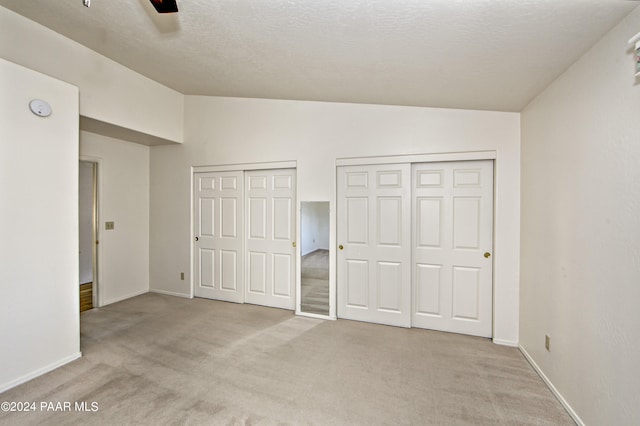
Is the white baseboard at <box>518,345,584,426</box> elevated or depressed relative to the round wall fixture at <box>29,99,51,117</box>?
depressed

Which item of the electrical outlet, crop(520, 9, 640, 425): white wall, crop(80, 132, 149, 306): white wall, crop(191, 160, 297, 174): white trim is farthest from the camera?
crop(80, 132, 149, 306): white wall

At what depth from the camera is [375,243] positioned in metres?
3.30

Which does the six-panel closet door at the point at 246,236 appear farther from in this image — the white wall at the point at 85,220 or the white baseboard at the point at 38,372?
the white wall at the point at 85,220

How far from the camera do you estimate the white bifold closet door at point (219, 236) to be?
158 inches

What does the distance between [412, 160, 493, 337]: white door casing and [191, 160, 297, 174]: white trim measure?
1.67 m

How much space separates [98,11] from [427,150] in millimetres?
3316

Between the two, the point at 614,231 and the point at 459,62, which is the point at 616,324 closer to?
the point at 614,231

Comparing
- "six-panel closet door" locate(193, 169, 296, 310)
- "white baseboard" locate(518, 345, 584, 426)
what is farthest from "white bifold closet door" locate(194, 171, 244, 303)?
"white baseboard" locate(518, 345, 584, 426)

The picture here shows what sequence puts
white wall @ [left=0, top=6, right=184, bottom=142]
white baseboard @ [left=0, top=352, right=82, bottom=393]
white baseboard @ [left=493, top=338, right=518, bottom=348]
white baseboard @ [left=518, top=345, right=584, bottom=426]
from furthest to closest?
white baseboard @ [left=493, top=338, right=518, bottom=348], white wall @ [left=0, top=6, right=184, bottom=142], white baseboard @ [left=0, top=352, right=82, bottom=393], white baseboard @ [left=518, top=345, right=584, bottom=426]

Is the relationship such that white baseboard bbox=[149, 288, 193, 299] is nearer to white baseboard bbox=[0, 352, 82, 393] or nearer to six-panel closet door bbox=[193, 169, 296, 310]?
six-panel closet door bbox=[193, 169, 296, 310]

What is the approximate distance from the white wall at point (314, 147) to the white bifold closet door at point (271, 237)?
259 millimetres

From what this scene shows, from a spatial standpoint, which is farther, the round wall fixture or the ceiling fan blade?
the round wall fixture

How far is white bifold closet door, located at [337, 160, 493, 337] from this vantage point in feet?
9.77

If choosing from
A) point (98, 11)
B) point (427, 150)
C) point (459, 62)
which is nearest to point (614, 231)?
point (459, 62)
